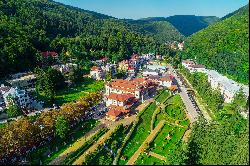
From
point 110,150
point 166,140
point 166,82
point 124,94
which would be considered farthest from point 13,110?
point 166,82

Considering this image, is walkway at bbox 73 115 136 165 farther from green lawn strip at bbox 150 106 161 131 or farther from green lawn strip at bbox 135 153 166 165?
green lawn strip at bbox 135 153 166 165

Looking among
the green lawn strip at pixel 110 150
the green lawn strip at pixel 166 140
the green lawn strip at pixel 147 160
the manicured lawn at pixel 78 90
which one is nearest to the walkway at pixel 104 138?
the green lawn strip at pixel 110 150

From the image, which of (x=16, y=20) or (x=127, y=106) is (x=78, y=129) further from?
(x=16, y=20)

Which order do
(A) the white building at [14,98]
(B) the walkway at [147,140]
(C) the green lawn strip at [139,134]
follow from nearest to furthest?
(B) the walkway at [147,140], (C) the green lawn strip at [139,134], (A) the white building at [14,98]

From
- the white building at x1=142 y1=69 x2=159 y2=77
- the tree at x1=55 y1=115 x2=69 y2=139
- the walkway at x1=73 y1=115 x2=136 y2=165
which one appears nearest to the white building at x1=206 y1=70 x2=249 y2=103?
the white building at x1=142 y1=69 x2=159 y2=77

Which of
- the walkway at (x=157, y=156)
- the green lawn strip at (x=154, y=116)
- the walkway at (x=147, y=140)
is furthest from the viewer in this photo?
the green lawn strip at (x=154, y=116)

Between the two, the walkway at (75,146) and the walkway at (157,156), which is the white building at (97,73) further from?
the walkway at (157,156)
